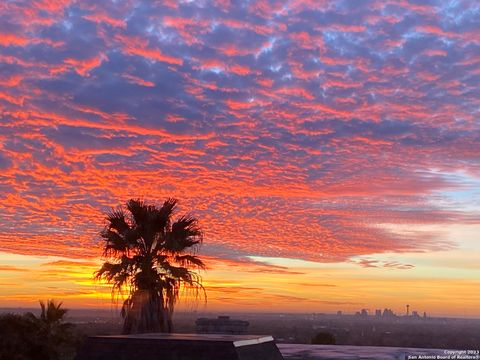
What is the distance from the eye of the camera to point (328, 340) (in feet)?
135

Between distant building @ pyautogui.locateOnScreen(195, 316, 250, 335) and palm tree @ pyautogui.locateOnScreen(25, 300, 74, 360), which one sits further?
distant building @ pyautogui.locateOnScreen(195, 316, 250, 335)

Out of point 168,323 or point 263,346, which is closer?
point 263,346

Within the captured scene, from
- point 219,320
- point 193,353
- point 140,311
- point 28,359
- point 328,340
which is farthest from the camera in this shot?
point 328,340

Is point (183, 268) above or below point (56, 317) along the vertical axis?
above

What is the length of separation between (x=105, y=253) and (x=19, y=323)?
19.5 ft

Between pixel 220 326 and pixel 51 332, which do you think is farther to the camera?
pixel 220 326

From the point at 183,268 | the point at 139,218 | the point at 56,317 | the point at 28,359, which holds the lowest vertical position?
the point at 28,359

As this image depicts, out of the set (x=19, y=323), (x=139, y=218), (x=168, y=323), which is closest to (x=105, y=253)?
(x=139, y=218)

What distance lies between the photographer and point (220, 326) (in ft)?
99.5

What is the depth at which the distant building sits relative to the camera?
30031 mm

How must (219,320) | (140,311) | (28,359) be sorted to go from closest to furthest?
1. (140,311)
2. (28,359)
3. (219,320)

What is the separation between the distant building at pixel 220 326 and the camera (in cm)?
3003

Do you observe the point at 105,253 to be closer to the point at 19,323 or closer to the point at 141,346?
the point at 19,323

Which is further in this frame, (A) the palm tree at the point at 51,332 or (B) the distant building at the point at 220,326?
(B) the distant building at the point at 220,326
